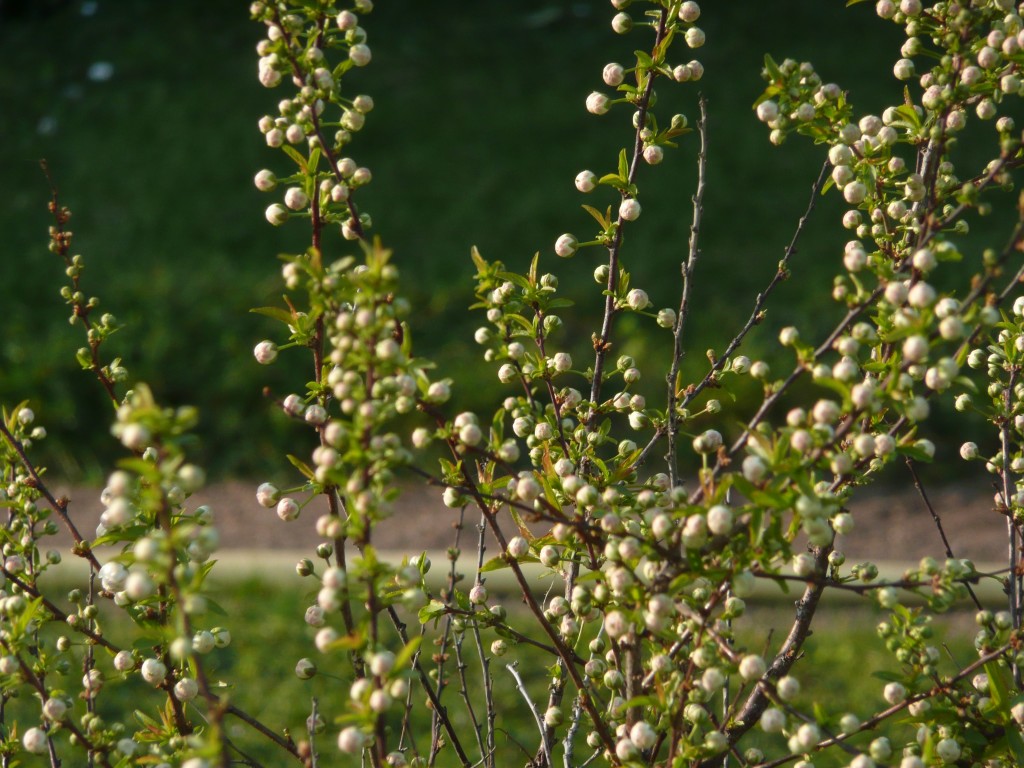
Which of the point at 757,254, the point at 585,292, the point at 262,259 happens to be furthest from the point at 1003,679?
the point at 262,259

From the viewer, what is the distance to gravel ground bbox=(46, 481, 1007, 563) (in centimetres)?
478

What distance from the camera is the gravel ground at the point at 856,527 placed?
15.7 feet

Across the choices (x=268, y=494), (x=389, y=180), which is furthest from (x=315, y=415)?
(x=389, y=180)

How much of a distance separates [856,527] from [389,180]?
14.2 feet

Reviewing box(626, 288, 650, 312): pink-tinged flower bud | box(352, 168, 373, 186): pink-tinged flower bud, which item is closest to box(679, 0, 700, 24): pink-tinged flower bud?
box(626, 288, 650, 312): pink-tinged flower bud

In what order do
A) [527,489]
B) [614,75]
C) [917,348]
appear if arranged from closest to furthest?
[917,348]
[527,489]
[614,75]

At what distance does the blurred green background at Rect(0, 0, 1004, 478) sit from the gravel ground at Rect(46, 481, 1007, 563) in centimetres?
25

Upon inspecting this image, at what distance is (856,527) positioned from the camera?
4.96 m

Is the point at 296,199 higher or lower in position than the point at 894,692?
higher

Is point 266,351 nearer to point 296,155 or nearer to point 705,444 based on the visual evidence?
point 296,155

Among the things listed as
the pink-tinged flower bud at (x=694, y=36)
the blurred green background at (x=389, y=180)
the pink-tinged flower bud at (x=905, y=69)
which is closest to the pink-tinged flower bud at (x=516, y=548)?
the pink-tinged flower bud at (x=694, y=36)

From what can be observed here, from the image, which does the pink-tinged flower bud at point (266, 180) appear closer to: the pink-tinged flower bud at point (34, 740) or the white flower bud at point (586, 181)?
the white flower bud at point (586, 181)

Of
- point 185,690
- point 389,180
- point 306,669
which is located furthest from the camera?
point 389,180

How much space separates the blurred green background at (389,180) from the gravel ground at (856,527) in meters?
0.25
